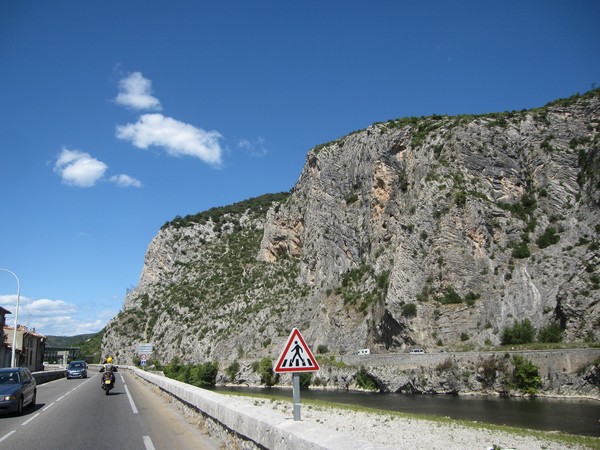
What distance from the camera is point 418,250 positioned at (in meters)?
62.6

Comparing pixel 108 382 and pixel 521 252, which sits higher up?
pixel 521 252

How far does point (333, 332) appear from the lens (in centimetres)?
7256

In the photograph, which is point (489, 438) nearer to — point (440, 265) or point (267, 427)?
point (267, 427)

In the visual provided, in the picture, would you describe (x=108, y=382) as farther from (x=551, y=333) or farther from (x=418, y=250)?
(x=418, y=250)

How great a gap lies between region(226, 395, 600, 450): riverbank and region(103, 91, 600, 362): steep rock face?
103ft

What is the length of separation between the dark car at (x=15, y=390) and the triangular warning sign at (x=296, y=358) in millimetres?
12331

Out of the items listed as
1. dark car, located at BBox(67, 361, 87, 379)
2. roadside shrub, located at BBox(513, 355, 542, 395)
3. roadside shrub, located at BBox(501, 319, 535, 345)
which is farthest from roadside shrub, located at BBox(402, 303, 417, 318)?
dark car, located at BBox(67, 361, 87, 379)

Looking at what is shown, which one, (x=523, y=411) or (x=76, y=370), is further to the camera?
(x=76, y=370)

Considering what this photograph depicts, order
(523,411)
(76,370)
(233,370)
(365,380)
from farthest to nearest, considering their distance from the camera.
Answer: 1. (233,370)
2. (365,380)
3. (76,370)
4. (523,411)

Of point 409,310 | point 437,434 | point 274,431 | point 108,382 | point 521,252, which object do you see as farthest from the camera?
point 521,252

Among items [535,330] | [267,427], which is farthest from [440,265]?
[267,427]

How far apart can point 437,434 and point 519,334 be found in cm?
3643

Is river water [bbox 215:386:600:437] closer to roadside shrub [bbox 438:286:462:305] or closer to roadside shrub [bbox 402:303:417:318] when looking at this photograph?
roadside shrub [bbox 438:286:462:305]

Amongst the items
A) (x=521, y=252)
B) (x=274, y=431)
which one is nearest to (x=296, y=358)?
(x=274, y=431)
